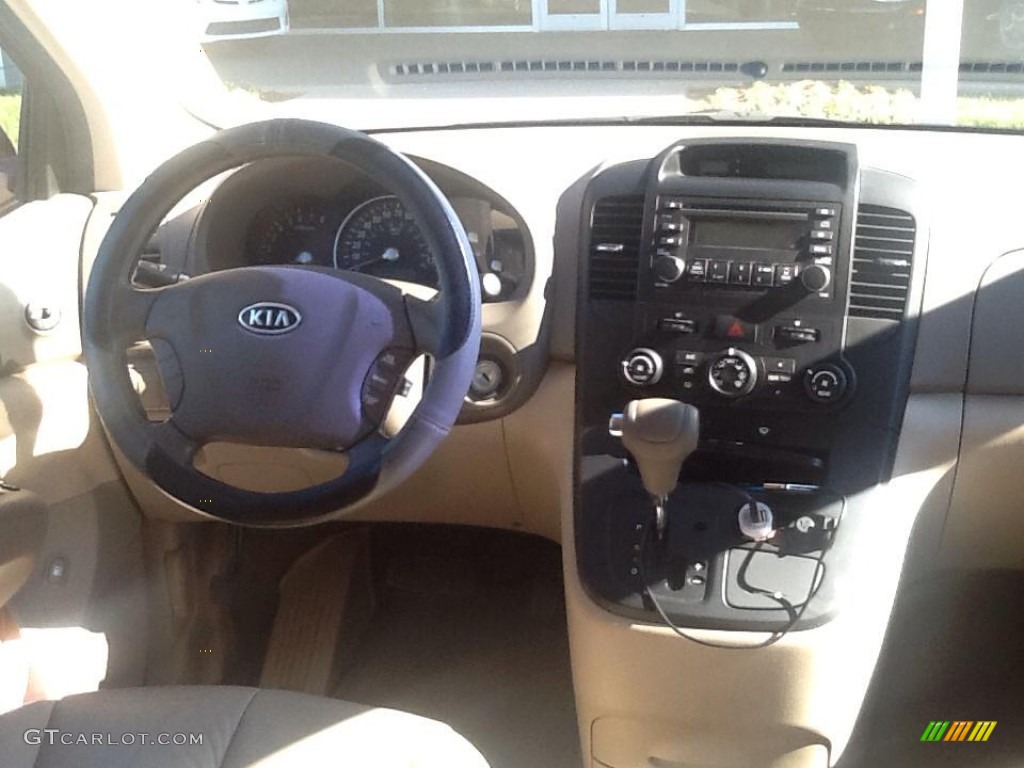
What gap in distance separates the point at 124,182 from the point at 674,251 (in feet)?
3.18

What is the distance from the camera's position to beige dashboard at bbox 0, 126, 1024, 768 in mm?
1596

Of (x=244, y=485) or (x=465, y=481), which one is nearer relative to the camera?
(x=244, y=485)

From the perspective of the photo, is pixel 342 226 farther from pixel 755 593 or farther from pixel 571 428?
pixel 755 593

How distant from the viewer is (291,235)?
1959mm

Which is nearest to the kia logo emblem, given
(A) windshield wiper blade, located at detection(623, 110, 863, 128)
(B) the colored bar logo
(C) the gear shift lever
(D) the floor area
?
(C) the gear shift lever

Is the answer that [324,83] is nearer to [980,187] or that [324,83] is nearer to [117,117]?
[117,117]

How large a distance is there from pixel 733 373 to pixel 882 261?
10.1 inches

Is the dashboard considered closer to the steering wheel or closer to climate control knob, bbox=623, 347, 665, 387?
climate control knob, bbox=623, 347, 665, 387

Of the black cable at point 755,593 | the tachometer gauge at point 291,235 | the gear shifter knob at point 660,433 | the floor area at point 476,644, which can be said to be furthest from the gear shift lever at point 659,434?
the floor area at point 476,644

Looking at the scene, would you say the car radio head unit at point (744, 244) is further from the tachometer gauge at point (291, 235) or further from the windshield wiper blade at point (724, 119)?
the tachometer gauge at point (291, 235)

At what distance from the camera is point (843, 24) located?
2.26m

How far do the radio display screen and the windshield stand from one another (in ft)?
1.43

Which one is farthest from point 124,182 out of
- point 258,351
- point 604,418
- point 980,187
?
point 980,187

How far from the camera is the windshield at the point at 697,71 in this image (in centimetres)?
196
